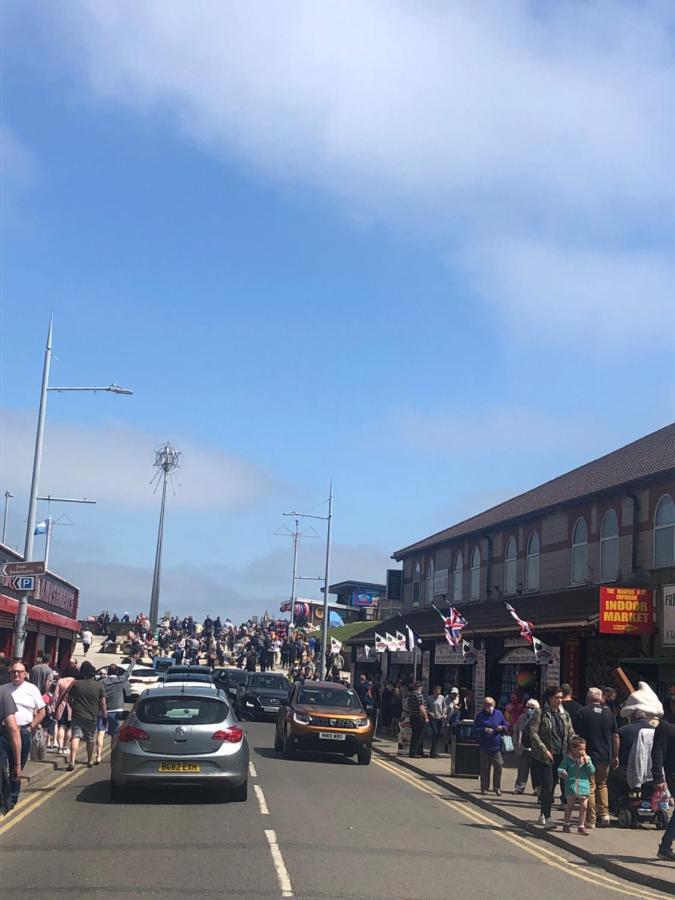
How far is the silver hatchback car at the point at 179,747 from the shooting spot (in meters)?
13.9

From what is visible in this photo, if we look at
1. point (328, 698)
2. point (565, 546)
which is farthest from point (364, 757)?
point (565, 546)

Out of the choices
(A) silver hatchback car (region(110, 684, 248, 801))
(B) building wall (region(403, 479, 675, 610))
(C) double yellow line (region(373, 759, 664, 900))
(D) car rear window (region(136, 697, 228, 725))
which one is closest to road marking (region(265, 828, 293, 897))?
(A) silver hatchback car (region(110, 684, 248, 801))

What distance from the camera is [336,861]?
1055 cm

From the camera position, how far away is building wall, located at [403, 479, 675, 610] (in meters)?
27.5

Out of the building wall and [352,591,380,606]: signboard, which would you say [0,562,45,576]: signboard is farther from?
[352,591,380,606]: signboard

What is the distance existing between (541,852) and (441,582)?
3178 cm

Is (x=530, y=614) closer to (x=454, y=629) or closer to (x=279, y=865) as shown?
(x=454, y=629)

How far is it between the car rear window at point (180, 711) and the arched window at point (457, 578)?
27797 millimetres

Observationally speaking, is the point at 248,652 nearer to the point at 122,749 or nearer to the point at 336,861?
the point at 122,749

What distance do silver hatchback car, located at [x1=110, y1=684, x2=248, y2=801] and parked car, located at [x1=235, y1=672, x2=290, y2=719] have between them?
1987 centimetres

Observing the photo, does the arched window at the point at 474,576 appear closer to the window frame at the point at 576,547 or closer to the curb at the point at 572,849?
the window frame at the point at 576,547

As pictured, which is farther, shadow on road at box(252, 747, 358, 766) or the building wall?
the building wall

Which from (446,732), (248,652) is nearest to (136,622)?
(248,652)

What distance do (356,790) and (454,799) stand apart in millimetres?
1601
